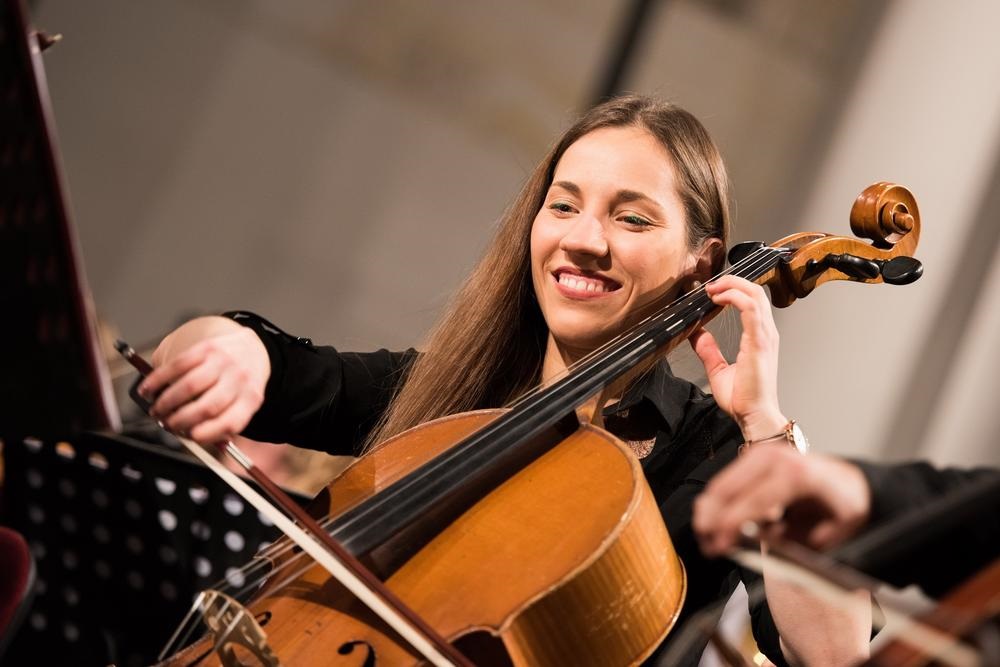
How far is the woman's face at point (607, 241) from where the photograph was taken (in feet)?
4.10

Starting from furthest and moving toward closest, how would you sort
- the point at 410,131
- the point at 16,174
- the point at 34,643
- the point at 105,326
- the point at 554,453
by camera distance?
the point at 410,131 < the point at 105,326 < the point at 34,643 < the point at 554,453 < the point at 16,174

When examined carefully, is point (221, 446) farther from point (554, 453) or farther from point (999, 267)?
point (999, 267)

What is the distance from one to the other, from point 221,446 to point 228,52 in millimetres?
2659

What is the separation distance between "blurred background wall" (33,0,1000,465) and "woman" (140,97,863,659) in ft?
4.89

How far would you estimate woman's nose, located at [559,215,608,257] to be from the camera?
1.23 metres

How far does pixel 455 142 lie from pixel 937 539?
309cm

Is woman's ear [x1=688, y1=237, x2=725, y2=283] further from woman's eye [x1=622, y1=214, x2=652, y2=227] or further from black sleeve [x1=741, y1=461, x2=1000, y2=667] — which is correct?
black sleeve [x1=741, y1=461, x2=1000, y2=667]

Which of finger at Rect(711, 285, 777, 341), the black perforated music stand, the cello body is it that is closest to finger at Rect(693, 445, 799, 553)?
the cello body

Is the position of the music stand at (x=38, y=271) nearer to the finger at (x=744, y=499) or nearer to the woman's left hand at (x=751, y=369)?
the finger at (x=744, y=499)

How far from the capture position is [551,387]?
110cm

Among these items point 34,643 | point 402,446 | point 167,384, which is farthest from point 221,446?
point 34,643

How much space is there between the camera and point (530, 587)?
0.86 metres

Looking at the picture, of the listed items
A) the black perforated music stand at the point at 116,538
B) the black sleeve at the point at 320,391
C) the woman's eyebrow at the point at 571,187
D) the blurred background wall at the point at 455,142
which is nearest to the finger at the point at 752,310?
the woman's eyebrow at the point at 571,187

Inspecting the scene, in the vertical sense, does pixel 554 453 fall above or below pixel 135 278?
above
